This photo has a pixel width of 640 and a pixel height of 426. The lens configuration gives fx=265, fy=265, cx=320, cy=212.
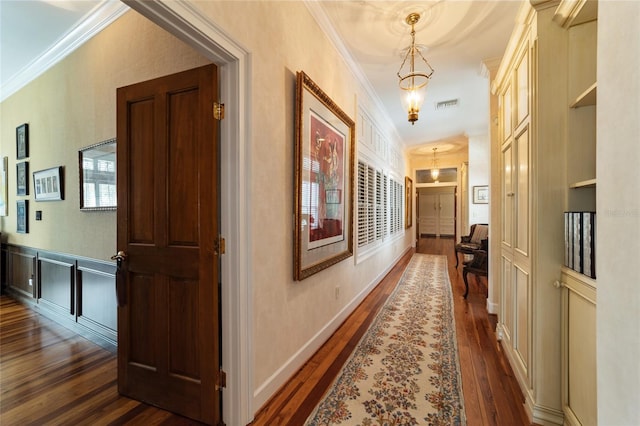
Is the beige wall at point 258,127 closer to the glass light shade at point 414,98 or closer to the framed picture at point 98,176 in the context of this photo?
the framed picture at point 98,176

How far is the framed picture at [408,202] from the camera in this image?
740 cm

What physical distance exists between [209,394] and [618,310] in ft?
5.97

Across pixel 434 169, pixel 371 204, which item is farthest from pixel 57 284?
pixel 434 169

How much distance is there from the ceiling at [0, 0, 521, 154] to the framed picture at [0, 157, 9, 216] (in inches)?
37.4

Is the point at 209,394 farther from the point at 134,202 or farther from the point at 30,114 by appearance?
the point at 30,114

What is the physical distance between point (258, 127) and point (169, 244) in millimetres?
907

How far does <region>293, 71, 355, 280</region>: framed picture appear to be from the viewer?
80.5 inches

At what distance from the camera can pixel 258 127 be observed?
164cm

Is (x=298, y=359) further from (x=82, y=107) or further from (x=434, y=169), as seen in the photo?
(x=434, y=169)

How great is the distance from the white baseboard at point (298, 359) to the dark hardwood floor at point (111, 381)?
0.05m

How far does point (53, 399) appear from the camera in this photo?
1790 mm

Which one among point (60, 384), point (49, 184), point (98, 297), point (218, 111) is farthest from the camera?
point (49, 184)

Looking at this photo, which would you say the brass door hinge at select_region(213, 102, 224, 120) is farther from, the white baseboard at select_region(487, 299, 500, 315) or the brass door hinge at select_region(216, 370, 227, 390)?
the white baseboard at select_region(487, 299, 500, 315)

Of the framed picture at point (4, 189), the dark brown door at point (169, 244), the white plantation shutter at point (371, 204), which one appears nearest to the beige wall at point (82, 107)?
the framed picture at point (4, 189)
